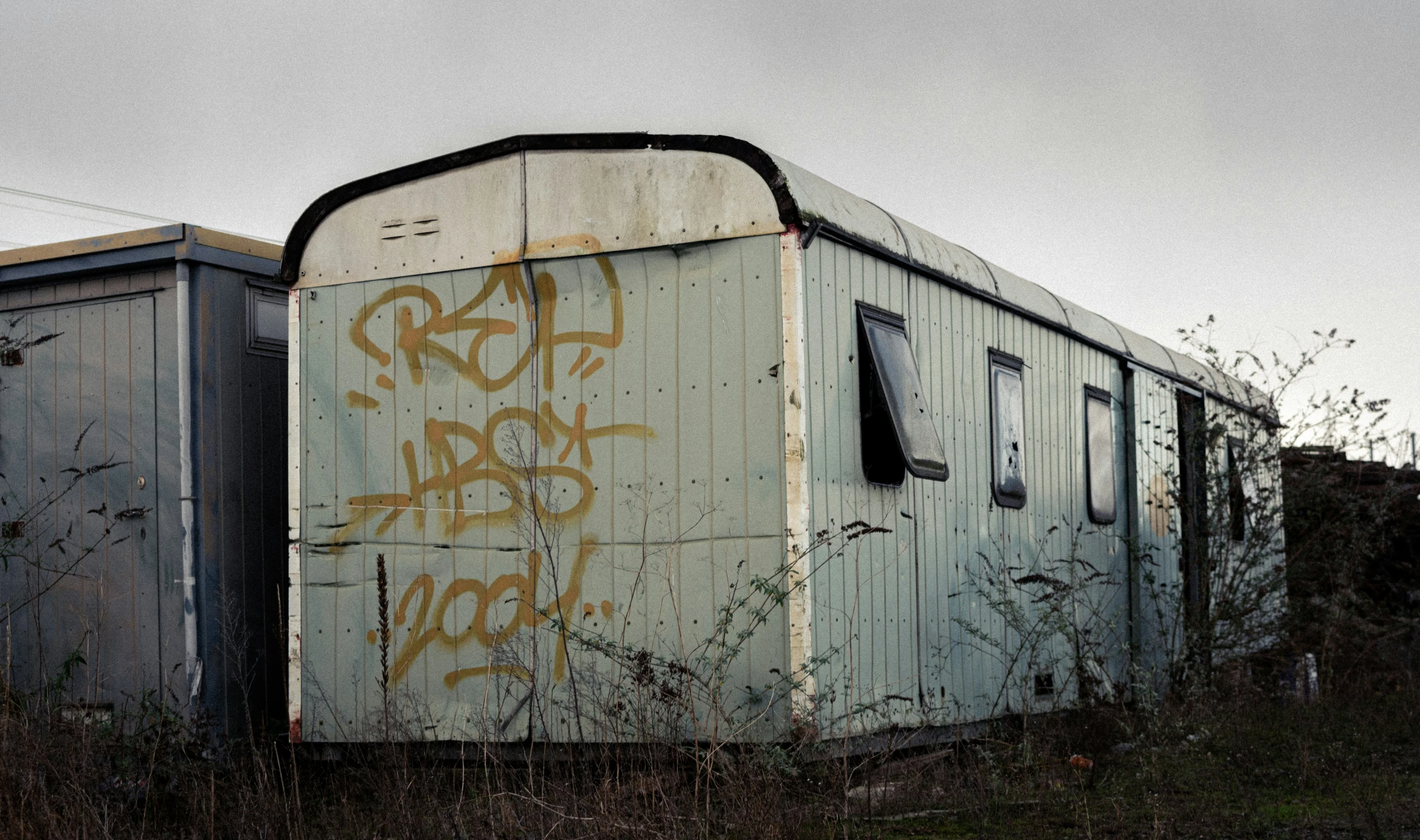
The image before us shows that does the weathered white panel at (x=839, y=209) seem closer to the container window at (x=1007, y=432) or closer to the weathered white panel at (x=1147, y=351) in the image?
the container window at (x=1007, y=432)

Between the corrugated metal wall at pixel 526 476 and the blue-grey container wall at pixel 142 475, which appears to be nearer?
the corrugated metal wall at pixel 526 476

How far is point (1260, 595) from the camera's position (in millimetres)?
9031

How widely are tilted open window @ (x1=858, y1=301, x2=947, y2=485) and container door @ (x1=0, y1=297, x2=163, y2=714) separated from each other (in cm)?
374

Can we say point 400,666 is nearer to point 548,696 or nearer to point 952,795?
point 548,696

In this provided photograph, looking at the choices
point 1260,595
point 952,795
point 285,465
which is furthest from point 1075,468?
point 285,465

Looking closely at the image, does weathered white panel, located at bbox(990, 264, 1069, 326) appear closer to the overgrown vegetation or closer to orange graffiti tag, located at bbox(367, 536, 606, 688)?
the overgrown vegetation

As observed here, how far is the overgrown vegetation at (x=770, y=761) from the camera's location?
4.70m

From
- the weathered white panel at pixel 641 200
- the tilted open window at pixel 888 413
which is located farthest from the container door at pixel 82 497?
the tilted open window at pixel 888 413

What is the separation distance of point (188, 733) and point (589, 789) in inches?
96.4

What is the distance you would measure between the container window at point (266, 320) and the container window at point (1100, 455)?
5.25 meters

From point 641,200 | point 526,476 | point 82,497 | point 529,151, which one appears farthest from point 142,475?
point 641,200

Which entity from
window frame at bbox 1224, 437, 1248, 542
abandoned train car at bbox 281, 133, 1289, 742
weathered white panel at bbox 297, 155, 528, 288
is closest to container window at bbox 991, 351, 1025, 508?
abandoned train car at bbox 281, 133, 1289, 742

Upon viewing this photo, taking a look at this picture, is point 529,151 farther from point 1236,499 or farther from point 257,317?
point 1236,499

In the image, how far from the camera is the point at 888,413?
604 cm
